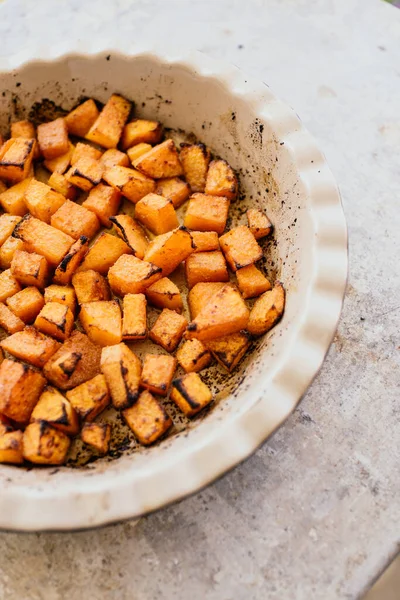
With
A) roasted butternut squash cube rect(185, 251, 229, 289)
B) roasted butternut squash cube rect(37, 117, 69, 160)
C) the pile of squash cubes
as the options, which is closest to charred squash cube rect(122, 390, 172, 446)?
the pile of squash cubes

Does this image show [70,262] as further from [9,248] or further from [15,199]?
[15,199]

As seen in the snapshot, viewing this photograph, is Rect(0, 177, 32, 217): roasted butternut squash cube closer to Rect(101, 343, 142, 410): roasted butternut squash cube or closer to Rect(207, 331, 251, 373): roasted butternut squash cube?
Rect(101, 343, 142, 410): roasted butternut squash cube

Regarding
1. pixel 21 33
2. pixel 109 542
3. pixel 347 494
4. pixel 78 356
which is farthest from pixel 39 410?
pixel 21 33

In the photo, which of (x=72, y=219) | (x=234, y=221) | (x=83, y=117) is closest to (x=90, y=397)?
(x=72, y=219)

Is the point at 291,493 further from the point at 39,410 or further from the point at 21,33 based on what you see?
the point at 21,33

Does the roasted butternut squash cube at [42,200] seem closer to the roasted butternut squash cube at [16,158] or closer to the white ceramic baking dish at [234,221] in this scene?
the roasted butternut squash cube at [16,158]
